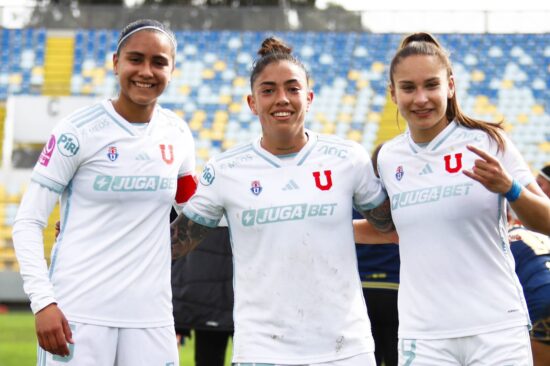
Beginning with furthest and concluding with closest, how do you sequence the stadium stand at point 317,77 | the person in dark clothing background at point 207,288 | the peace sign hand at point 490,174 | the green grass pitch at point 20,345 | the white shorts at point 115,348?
the stadium stand at point 317,77 < the green grass pitch at point 20,345 < the person in dark clothing background at point 207,288 < the white shorts at point 115,348 < the peace sign hand at point 490,174

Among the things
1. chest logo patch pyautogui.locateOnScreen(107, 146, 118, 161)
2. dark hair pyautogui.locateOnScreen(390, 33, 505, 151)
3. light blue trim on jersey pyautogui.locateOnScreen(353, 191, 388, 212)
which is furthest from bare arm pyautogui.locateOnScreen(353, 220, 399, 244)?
chest logo patch pyautogui.locateOnScreen(107, 146, 118, 161)

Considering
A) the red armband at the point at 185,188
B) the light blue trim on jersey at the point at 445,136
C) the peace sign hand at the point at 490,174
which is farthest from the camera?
the red armband at the point at 185,188

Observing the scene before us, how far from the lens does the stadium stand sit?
21.8m

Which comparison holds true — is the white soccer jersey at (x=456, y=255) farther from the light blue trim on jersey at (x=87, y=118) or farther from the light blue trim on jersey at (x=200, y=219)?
the light blue trim on jersey at (x=87, y=118)

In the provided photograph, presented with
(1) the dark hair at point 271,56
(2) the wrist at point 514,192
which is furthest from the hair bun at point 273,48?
(2) the wrist at point 514,192

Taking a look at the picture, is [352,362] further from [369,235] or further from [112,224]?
[112,224]

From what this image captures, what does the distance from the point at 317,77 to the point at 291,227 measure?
19339mm

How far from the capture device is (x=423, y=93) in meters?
3.78

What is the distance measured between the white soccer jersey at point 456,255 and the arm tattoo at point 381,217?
0.58ft

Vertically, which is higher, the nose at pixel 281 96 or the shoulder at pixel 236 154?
the nose at pixel 281 96

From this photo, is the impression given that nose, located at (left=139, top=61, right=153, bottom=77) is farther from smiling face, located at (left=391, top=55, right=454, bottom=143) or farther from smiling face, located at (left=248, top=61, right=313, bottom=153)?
smiling face, located at (left=391, top=55, right=454, bottom=143)

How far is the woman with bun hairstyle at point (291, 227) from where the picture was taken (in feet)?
11.8

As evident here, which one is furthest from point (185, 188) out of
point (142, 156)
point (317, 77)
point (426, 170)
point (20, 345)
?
point (317, 77)

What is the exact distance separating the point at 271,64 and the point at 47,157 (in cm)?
103
